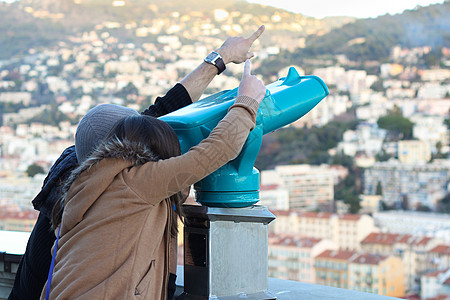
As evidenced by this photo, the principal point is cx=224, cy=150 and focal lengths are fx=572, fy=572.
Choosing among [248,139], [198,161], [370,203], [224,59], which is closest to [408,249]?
[370,203]

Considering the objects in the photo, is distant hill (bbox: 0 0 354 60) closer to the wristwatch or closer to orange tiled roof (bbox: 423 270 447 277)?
orange tiled roof (bbox: 423 270 447 277)

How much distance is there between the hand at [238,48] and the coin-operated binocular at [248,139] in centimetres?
20

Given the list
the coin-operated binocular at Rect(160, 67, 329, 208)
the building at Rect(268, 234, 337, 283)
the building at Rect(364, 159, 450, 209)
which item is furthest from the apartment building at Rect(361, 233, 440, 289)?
the coin-operated binocular at Rect(160, 67, 329, 208)

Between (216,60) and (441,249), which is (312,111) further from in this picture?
(216,60)

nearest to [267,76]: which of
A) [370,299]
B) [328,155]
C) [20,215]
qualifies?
[328,155]

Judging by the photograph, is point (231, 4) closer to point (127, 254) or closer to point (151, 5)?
point (151, 5)

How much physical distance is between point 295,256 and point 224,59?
Result: 87.4ft

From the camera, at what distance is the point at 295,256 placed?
2708cm

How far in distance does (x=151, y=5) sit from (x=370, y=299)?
44165mm

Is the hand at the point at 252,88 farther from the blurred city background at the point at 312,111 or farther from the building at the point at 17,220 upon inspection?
the building at the point at 17,220

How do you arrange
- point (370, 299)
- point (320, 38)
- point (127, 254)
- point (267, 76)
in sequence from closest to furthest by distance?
point (127, 254), point (370, 299), point (267, 76), point (320, 38)

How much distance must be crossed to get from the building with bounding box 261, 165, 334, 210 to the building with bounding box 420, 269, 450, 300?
787 centimetres

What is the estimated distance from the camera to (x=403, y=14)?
136 feet

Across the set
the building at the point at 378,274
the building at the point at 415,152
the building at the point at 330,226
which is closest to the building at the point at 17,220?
the building at the point at 330,226
